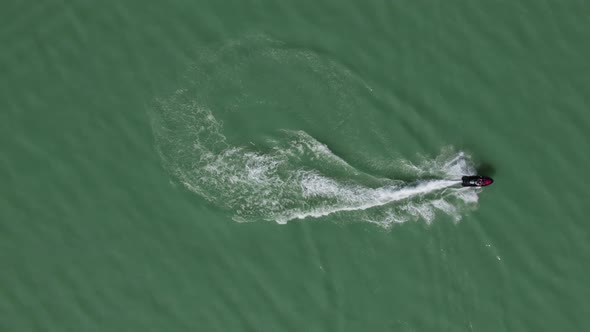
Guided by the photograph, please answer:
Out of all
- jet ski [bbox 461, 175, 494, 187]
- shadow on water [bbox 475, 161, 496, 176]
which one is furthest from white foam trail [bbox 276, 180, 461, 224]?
shadow on water [bbox 475, 161, 496, 176]

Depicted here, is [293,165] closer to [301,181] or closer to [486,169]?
[301,181]

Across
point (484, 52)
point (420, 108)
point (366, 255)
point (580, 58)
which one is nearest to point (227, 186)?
point (366, 255)

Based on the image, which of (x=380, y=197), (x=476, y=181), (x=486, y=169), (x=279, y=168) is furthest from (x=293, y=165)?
(x=486, y=169)

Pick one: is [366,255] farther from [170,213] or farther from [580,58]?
[580,58]

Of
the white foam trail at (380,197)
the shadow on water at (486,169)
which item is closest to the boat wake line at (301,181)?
the white foam trail at (380,197)

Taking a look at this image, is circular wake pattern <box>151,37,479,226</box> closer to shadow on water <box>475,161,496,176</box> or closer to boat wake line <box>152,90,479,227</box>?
boat wake line <box>152,90,479,227</box>
